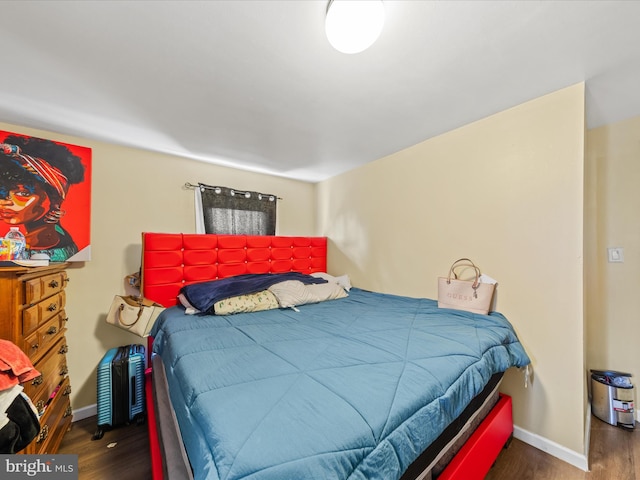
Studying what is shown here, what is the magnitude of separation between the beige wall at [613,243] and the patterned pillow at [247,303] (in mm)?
2467

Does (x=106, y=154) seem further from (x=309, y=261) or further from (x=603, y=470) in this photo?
(x=603, y=470)

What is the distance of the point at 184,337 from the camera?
145 centimetres

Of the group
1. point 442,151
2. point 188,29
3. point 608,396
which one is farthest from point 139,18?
point 608,396

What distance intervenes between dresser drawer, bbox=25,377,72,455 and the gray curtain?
1.61 m

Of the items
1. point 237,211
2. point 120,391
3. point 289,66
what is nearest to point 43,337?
point 120,391

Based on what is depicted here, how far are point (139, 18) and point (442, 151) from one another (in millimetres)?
2162

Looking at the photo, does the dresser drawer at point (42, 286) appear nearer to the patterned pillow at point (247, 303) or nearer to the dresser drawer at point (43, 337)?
the dresser drawer at point (43, 337)

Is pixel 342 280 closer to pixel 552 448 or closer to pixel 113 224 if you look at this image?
pixel 552 448

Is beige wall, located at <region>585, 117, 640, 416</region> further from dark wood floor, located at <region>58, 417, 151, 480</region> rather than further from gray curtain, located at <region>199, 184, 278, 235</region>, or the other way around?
dark wood floor, located at <region>58, 417, 151, 480</region>

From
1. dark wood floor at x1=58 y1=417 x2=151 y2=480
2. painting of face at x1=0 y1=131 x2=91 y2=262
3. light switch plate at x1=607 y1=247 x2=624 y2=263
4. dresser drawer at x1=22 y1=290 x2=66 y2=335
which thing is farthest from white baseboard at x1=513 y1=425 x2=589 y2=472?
painting of face at x1=0 y1=131 x2=91 y2=262

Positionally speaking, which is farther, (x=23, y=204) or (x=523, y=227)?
(x=23, y=204)

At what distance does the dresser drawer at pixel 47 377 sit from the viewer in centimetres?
131

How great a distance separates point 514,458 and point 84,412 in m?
3.19

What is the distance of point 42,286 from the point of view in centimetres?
146
